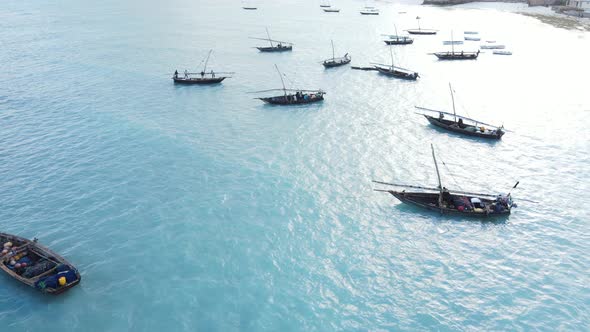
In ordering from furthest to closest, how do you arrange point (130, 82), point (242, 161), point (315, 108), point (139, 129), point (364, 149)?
point (130, 82) → point (315, 108) → point (139, 129) → point (364, 149) → point (242, 161)

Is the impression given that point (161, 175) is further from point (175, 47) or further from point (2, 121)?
point (175, 47)

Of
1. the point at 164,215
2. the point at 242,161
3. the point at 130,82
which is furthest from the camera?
the point at 130,82

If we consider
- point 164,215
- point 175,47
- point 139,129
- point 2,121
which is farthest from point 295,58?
Answer: point 164,215

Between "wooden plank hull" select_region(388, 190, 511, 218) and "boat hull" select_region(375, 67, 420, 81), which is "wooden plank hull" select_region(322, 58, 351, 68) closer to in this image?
"boat hull" select_region(375, 67, 420, 81)

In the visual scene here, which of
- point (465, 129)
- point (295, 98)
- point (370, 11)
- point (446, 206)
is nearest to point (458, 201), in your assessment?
point (446, 206)

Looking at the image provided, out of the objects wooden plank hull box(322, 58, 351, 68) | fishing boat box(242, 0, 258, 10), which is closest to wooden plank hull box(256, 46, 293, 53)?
wooden plank hull box(322, 58, 351, 68)

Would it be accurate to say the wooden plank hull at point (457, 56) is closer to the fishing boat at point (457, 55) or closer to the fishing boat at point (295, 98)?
the fishing boat at point (457, 55)

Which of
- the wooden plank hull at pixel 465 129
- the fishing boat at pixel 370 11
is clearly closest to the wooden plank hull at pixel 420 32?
the fishing boat at pixel 370 11
